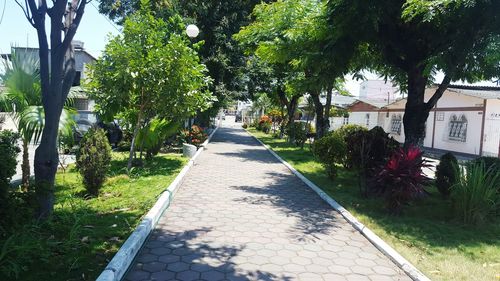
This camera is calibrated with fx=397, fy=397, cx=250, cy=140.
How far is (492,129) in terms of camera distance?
20.5 metres

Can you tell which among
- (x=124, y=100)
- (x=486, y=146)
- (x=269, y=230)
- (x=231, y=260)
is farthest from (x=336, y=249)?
(x=486, y=146)

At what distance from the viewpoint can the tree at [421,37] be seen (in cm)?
702

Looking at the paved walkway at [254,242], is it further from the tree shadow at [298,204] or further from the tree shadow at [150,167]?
the tree shadow at [150,167]

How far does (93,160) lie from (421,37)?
743 centimetres

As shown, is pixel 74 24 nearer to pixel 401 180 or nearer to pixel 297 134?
pixel 401 180

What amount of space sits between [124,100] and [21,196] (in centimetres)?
674

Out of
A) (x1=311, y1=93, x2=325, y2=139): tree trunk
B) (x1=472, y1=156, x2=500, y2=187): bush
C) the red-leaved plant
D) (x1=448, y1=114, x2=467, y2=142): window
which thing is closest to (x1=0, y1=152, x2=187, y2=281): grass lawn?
the red-leaved plant

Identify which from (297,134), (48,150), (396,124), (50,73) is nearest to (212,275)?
(48,150)

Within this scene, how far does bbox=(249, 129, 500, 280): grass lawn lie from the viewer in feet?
15.6

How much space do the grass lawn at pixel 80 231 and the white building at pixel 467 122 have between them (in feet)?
59.9

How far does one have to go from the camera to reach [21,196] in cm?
431

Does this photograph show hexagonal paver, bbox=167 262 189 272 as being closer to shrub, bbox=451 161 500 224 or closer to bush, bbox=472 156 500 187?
shrub, bbox=451 161 500 224

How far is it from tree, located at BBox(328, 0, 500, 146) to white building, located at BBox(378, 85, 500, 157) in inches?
522

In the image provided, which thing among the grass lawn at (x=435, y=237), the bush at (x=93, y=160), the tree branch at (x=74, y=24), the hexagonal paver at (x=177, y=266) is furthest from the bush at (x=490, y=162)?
the tree branch at (x=74, y=24)
